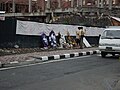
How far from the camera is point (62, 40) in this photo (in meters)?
24.9

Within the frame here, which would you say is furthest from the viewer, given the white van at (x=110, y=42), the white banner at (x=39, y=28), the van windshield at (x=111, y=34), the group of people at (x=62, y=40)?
the group of people at (x=62, y=40)

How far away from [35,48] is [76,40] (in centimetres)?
519

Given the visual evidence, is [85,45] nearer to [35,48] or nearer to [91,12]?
[35,48]

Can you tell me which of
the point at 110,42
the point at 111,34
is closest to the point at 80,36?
the point at 111,34

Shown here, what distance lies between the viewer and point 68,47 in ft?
82.2

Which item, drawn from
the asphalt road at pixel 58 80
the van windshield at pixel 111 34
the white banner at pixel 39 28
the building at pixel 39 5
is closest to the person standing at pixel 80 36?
the white banner at pixel 39 28

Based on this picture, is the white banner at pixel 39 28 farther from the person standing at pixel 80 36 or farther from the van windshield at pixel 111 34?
the van windshield at pixel 111 34

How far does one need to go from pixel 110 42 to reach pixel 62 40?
6219mm

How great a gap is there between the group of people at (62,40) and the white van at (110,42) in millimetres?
4865

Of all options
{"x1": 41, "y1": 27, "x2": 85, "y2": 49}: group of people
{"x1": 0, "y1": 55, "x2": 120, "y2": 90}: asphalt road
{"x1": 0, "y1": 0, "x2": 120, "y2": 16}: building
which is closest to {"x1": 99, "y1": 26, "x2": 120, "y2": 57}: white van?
{"x1": 41, "y1": 27, "x2": 85, "y2": 49}: group of people

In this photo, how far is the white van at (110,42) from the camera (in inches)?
756

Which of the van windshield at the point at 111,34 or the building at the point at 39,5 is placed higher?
the building at the point at 39,5

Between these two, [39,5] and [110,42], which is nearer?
[110,42]

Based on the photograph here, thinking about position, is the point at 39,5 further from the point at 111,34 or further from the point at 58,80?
the point at 58,80
